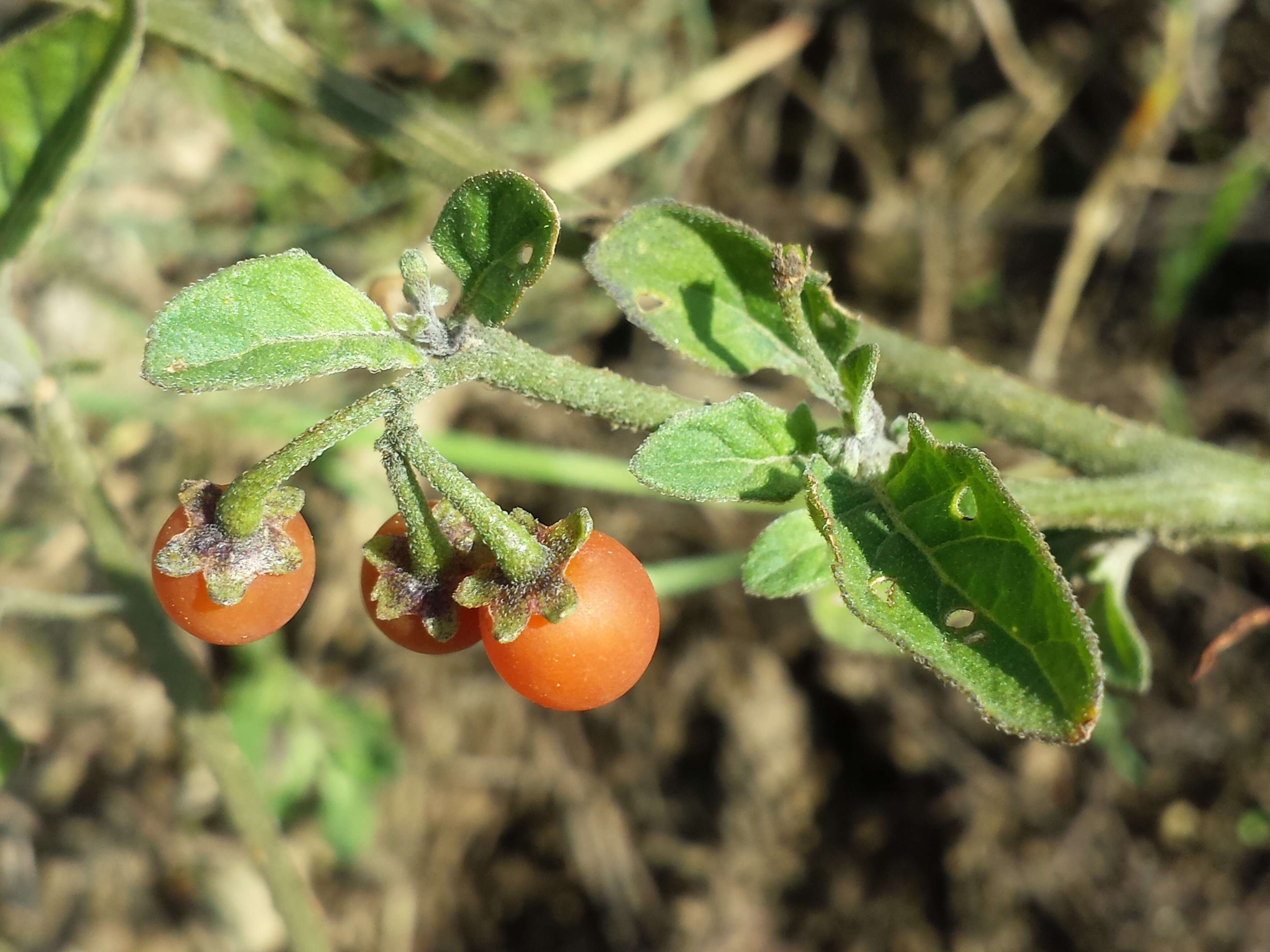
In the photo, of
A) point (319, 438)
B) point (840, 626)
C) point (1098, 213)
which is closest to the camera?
point (319, 438)

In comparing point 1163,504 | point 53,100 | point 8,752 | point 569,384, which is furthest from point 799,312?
point 8,752

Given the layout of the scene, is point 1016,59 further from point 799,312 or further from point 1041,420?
point 799,312

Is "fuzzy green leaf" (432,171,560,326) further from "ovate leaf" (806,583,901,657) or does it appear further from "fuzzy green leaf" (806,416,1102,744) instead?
"ovate leaf" (806,583,901,657)

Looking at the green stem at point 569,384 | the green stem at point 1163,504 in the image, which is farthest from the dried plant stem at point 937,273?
the green stem at point 569,384

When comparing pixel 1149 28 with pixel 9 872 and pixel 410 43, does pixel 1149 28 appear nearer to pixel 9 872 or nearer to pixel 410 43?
pixel 410 43

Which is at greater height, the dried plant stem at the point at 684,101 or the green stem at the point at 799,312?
the green stem at the point at 799,312

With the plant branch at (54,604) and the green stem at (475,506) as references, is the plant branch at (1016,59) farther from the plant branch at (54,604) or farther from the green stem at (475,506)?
the plant branch at (54,604)
